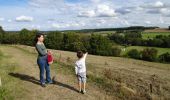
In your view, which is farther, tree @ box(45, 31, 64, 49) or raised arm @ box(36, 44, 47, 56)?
tree @ box(45, 31, 64, 49)

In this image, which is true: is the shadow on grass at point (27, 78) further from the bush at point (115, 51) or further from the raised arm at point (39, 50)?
the bush at point (115, 51)

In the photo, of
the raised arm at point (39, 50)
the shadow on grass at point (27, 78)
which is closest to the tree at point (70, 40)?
the shadow on grass at point (27, 78)

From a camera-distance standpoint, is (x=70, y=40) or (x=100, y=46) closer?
(x=100, y=46)

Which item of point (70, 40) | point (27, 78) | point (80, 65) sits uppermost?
point (80, 65)

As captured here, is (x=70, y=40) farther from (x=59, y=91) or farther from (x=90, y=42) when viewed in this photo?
(x=59, y=91)

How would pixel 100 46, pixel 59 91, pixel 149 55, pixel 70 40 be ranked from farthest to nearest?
pixel 70 40, pixel 100 46, pixel 149 55, pixel 59 91

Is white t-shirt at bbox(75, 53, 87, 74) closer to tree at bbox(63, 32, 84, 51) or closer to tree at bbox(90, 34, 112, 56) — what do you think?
tree at bbox(90, 34, 112, 56)

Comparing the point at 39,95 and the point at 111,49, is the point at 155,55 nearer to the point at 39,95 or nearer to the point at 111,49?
the point at 111,49

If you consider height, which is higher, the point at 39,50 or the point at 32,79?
the point at 39,50

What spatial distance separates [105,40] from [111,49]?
442cm

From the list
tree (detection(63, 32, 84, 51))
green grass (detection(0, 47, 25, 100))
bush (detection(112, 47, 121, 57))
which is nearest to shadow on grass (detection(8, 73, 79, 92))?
green grass (detection(0, 47, 25, 100))

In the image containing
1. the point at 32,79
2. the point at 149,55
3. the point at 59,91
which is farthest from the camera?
the point at 149,55

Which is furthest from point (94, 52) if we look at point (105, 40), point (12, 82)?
point (12, 82)

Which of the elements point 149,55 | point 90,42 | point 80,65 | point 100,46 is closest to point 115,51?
point 100,46
